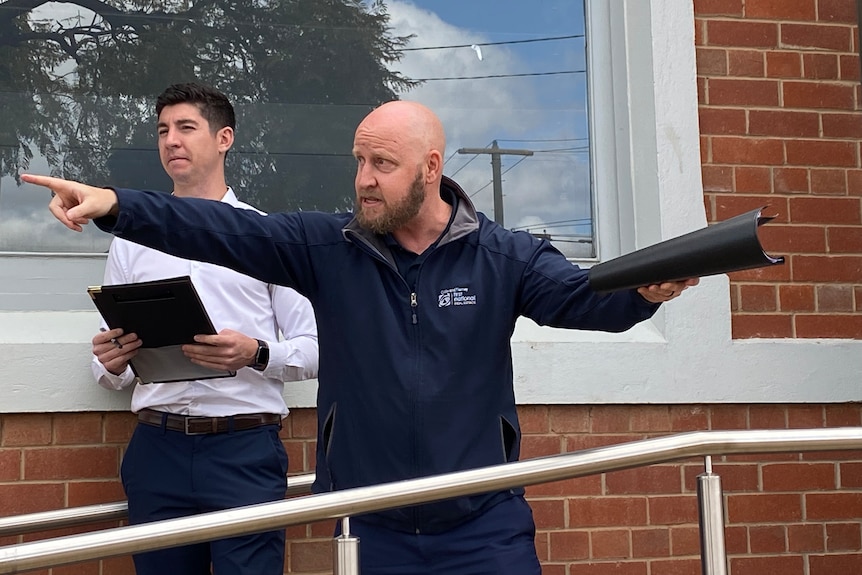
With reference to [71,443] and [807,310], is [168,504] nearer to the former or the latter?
[71,443]

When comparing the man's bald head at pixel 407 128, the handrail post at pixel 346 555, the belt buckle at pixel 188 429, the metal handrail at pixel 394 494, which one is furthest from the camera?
the belt buckle at pixel 188 429

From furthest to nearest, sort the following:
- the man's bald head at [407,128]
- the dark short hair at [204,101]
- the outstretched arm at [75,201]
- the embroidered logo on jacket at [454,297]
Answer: the dark short hair at [204,101]
the man's bald head at [407,128]
the embroidered logo on jacket at [454,297]
the outstretched arm at [75,201]

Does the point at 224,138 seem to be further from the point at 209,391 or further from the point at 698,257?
the point at 698,257

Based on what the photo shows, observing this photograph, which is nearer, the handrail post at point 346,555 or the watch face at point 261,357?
the handrail post at point 346,555

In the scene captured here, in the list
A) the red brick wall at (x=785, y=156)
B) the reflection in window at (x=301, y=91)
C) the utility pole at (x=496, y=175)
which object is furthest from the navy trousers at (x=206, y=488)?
the red brick wall at (x=785, y=156)

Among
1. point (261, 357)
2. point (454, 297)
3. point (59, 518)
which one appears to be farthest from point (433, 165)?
point (59, 518)

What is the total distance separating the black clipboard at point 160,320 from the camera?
294 cm

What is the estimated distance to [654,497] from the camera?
4113 mm

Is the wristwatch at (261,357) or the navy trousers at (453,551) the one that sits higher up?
the wristwatch at (261,357)

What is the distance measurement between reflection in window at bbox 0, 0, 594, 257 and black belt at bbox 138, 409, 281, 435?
0.95 metres

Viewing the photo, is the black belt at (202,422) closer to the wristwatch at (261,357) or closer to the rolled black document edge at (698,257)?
the wristwatch at (261,357)

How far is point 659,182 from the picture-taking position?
417 cm

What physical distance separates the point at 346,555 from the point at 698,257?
0.90 meters

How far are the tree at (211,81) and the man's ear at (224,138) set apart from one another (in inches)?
21.4
